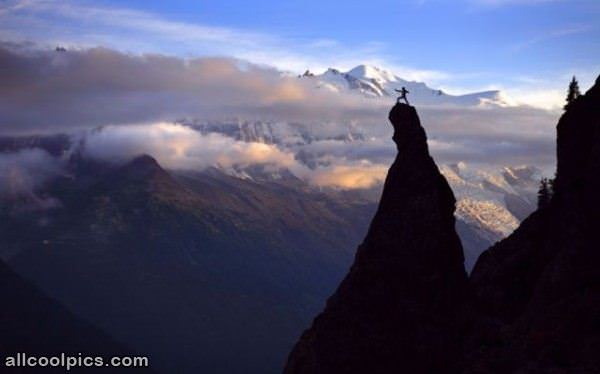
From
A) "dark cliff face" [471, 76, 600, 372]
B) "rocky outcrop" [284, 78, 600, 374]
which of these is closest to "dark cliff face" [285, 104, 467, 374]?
"rocky outcrop" [284, 78, 600, 374]

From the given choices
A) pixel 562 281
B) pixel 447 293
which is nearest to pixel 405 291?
pixel 447 293

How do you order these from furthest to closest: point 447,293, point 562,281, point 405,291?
point 405,291, point 447,293, point 562,281

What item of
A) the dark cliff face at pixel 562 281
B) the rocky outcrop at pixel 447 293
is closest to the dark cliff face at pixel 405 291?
the rocky outcrop at pixel 447 293

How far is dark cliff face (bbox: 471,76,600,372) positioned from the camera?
69.1 m

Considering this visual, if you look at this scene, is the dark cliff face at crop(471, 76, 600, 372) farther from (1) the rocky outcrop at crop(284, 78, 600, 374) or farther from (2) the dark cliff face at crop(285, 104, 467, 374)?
(2) the dark cliff face at crop(285, 104, 467, 374)

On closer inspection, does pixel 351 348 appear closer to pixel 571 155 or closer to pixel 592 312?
pixel 592 312

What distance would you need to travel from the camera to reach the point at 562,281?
72.8 meters

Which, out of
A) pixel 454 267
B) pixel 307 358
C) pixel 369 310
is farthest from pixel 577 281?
pixel 307 358

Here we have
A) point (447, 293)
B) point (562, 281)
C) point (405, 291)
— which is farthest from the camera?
point (405, 291)

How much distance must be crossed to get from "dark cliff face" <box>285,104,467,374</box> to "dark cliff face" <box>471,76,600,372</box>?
4179 millimetres

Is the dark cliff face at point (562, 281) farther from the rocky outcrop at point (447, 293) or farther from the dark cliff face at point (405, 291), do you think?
the dark cliff face at point (405, 291)

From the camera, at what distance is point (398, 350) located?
2987 inches

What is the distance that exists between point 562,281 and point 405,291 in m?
11.6

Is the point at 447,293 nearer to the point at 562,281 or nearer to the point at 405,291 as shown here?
the point at 405,291
